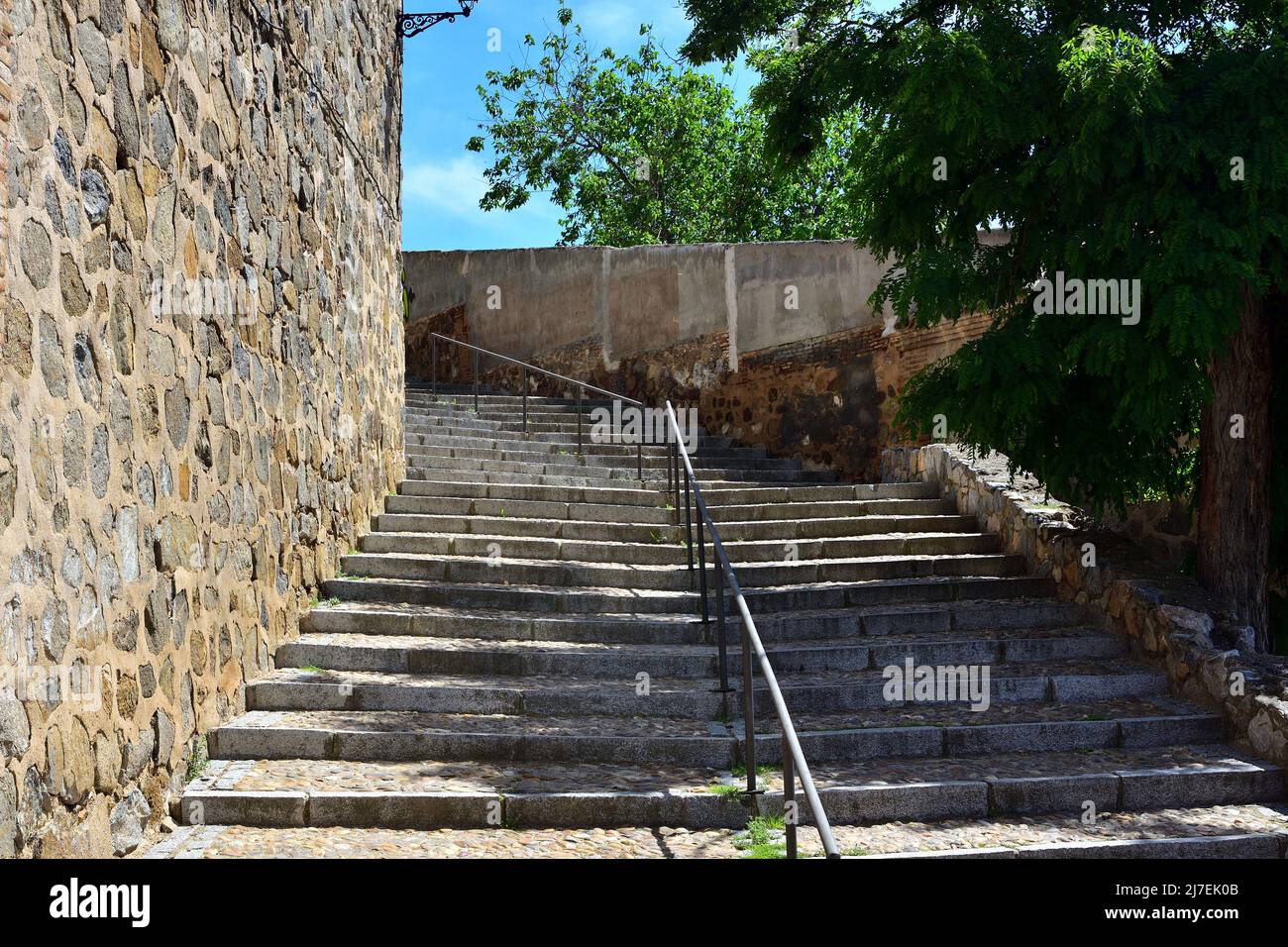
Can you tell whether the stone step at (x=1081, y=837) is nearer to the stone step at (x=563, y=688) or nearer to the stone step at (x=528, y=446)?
Result: the stone step at (x=563, y=688)

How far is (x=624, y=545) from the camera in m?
8.05

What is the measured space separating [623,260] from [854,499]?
551 cm

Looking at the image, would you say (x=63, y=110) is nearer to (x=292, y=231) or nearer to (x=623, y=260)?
(x=292, y=231)

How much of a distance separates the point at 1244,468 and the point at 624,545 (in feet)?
12.6

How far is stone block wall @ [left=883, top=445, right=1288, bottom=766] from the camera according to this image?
572 cm

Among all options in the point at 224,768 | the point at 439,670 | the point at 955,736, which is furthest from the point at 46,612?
the point at 955,736

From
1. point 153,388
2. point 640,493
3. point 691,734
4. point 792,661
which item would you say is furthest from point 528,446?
point 153,388

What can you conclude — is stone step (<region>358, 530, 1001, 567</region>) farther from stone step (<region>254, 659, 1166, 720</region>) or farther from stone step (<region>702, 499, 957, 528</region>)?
stone step (<region>254, 659, 1166, 720</region>)

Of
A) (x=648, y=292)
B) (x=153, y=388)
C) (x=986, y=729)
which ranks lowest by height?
(x=986, y=729)

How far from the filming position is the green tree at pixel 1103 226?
584 cm

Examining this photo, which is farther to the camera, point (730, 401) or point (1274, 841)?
point (730, 401)

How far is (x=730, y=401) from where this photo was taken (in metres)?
12.7

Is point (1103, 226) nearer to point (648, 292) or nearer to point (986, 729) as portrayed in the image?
point (986, 729)

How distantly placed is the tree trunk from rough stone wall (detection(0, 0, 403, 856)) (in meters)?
5.17
